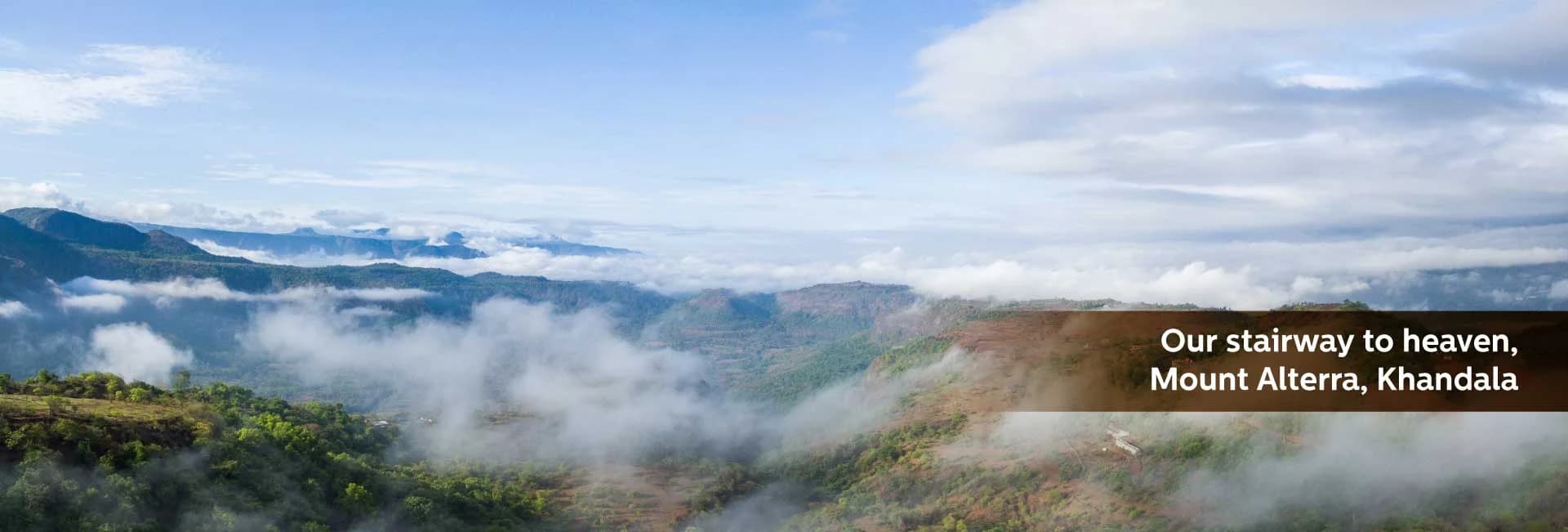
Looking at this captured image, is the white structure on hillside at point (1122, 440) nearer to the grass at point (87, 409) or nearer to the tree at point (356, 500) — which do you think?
the tree at point (356, 500)

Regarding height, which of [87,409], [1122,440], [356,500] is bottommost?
[1122,440]

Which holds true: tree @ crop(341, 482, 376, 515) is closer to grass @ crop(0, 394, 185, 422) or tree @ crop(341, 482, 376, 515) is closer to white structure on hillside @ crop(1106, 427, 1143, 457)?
grass @ crop(0, 394, 185, 422)

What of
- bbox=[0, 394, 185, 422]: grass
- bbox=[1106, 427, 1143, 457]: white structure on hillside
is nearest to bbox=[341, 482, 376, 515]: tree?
bbox=[0, 394, 185, 422]: grass

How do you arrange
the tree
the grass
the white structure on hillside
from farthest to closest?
the white structure on hillside → the tree → the grass

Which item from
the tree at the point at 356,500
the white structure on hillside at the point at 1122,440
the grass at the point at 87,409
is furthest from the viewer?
the white structure on hillside at the point at 1122,440

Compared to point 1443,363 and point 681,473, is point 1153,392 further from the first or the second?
point 681,473

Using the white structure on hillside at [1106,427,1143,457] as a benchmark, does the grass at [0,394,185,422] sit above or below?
above

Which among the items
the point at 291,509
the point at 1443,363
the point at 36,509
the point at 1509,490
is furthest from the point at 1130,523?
the point at 36,509

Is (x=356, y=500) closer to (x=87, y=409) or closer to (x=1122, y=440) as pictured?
(x=87, y=409)

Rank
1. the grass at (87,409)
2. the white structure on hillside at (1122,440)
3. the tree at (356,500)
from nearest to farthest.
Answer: the grass at (87,409), the tree at (356,500), the white structure on hillside at (1122,440)

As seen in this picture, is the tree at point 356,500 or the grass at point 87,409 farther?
the tree at point 356,500

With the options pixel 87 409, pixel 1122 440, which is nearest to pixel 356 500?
pixel 87 409

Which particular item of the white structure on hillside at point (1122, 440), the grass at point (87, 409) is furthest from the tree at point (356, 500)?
the white structure on hillside at point (1122, 440)

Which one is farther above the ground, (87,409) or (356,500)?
(87,409)
